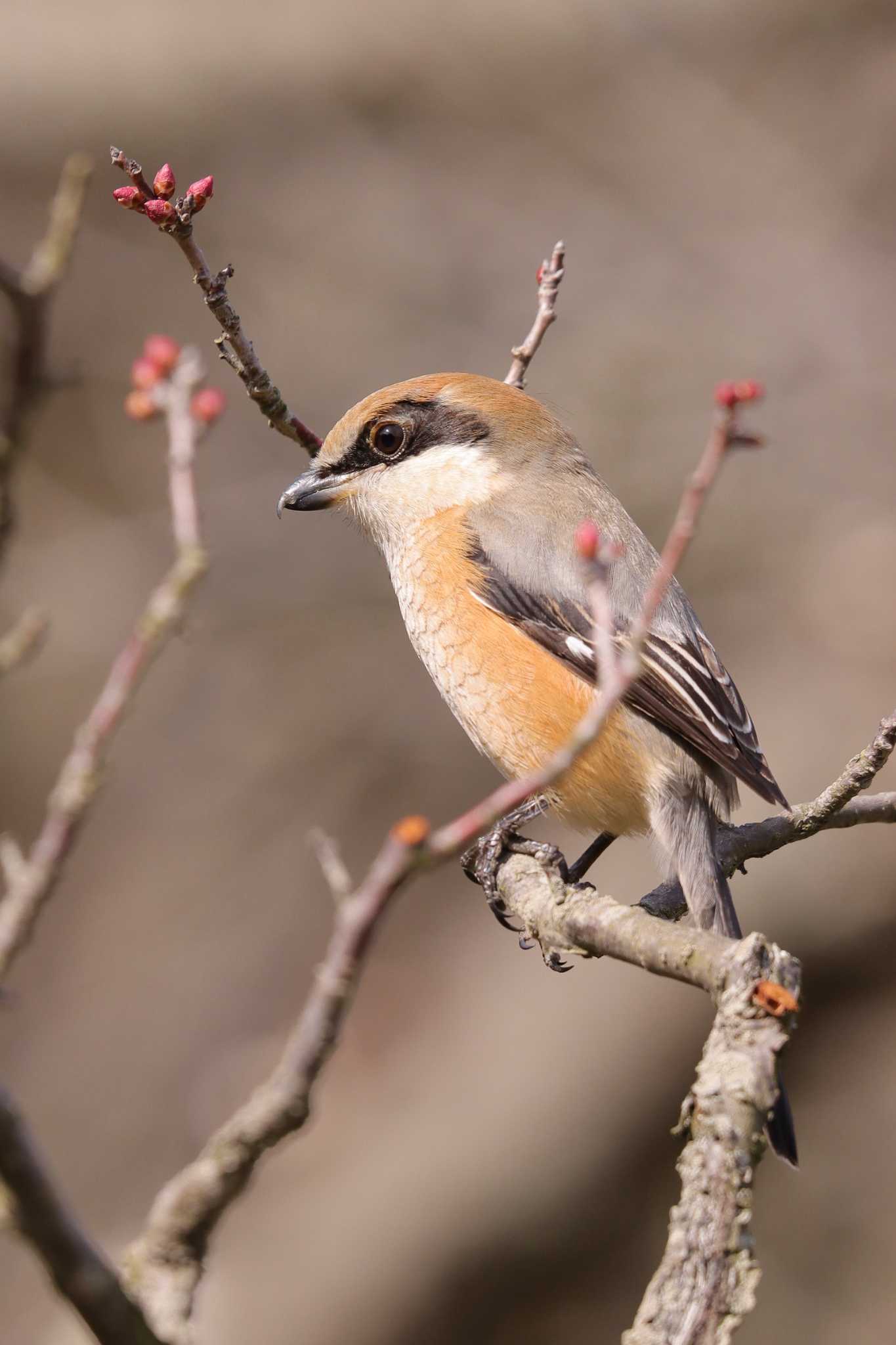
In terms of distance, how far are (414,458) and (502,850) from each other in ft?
4.08

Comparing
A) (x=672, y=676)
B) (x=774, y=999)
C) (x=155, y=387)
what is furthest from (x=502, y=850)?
(x=155, y=387)

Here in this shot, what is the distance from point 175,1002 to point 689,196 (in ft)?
20.7

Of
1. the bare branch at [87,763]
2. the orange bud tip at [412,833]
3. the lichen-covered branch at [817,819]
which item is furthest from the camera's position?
the lichen-covered branch at [817,819]

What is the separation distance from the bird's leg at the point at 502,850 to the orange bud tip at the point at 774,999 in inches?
54.5

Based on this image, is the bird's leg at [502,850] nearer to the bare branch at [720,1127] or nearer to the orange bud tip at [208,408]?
the bare branch at [720,1127]

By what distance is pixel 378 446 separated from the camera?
4.01 metres

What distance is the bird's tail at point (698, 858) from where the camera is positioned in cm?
317

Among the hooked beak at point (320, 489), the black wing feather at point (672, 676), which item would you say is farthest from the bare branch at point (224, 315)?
the black wing feather at point (672, 676)

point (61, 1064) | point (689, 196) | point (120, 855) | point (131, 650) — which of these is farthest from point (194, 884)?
point (131, 650)

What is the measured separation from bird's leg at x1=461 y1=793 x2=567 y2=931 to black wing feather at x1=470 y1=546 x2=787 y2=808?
37 cm

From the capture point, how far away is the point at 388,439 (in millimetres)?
4008

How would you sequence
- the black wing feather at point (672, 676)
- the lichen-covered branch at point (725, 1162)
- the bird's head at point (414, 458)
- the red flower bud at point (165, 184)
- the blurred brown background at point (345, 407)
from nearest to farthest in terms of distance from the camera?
the lichen-covered branch at point (725, 1162) → the red flower bud at point (165, 184) → the black wing feather at point (672, 676) → the bird's head at point (414, 458) → the blurred brown background at point (345, 407)

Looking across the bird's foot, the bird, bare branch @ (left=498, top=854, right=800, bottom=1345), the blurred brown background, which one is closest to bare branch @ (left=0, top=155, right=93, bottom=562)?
bare branch @ (left=498, top=854, right=800, bottom=1345)

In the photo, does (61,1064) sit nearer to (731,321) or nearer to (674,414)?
(674,414)
